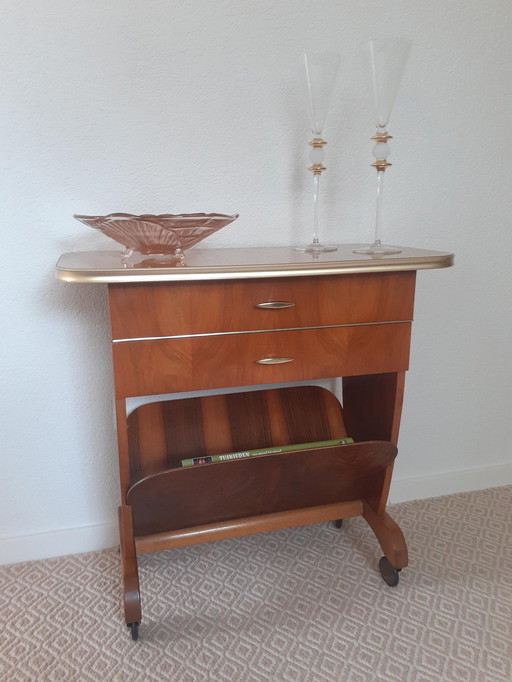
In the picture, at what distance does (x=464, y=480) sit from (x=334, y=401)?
2.16 ft

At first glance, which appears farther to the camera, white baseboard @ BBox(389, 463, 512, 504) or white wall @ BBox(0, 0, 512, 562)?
white baseboard @ BBox(389, 463, 512, 504)

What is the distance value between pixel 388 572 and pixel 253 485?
46cm

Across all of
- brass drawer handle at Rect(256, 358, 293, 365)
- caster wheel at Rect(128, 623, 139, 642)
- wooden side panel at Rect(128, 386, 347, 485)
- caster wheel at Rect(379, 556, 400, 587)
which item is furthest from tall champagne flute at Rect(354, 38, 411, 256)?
caster wheel at Rect(128, 623, 139, 642)

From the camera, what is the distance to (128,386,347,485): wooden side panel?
4.54 feet

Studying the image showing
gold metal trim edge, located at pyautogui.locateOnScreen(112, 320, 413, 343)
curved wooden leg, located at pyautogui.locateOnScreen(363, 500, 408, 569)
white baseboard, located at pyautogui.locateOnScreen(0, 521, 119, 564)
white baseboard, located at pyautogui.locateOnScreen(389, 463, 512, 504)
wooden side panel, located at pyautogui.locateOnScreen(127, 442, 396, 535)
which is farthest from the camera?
white baseboard, located at pyautogui.locateOnScreen(389, 463, 512, 504)

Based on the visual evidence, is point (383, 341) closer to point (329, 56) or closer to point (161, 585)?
point (329, 56)

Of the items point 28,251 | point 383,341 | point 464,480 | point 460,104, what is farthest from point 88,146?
point 464,480

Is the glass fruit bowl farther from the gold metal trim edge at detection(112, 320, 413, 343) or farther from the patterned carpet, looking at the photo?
the patterned carpet

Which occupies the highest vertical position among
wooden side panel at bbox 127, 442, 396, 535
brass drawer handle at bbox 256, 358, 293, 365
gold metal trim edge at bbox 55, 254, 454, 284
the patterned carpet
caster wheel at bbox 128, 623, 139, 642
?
gold metal trim edge at bbox 55, 254, 454, 284

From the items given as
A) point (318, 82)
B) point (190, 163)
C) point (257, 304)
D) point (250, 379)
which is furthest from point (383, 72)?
point (250, 379)

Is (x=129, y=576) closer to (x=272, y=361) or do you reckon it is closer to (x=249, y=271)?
(x=272, y=361)

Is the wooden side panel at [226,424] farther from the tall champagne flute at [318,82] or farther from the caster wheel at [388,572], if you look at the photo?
the tall champagne flute at [318,82]

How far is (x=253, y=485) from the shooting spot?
1.25 meters

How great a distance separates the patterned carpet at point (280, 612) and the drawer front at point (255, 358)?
1.94 feet
